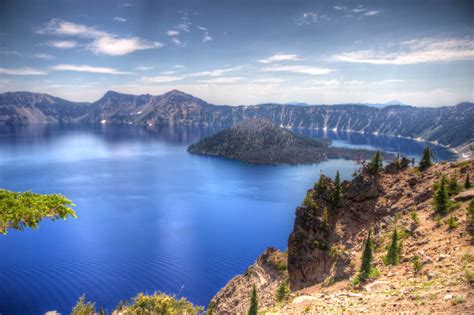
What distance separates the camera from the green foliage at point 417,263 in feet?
100

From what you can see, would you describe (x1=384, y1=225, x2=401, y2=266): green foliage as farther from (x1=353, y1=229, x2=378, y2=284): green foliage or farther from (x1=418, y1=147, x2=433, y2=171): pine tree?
(x1=418, y1=147, x2=433, y2=171): pine tree

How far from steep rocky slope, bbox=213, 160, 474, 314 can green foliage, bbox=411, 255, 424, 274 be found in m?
0.14

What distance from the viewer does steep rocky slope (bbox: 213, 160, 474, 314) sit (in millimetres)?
25172

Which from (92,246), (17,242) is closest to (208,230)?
(92,246)

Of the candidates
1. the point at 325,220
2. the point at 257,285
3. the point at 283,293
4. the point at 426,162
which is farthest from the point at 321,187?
the point at 257,285

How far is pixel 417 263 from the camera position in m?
31.2

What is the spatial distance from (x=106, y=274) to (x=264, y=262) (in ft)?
196

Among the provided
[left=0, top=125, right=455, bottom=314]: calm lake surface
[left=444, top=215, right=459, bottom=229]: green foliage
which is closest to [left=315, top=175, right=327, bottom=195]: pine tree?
[left=444, top=215, right=459, bottom=229]: green foliage

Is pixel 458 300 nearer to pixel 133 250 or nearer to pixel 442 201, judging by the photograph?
pixel 442 201

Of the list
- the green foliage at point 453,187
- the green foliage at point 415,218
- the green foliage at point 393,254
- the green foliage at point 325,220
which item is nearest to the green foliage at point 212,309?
the green foliage at point 325,220

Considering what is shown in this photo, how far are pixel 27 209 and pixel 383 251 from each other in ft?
125

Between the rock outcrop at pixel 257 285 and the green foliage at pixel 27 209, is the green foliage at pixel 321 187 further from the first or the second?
the green foliage at pixel 27 209

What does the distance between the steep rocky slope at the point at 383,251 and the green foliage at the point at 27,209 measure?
24155mm

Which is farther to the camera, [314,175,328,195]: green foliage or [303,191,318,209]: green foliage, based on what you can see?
[314,175,328,195]: green foliage
